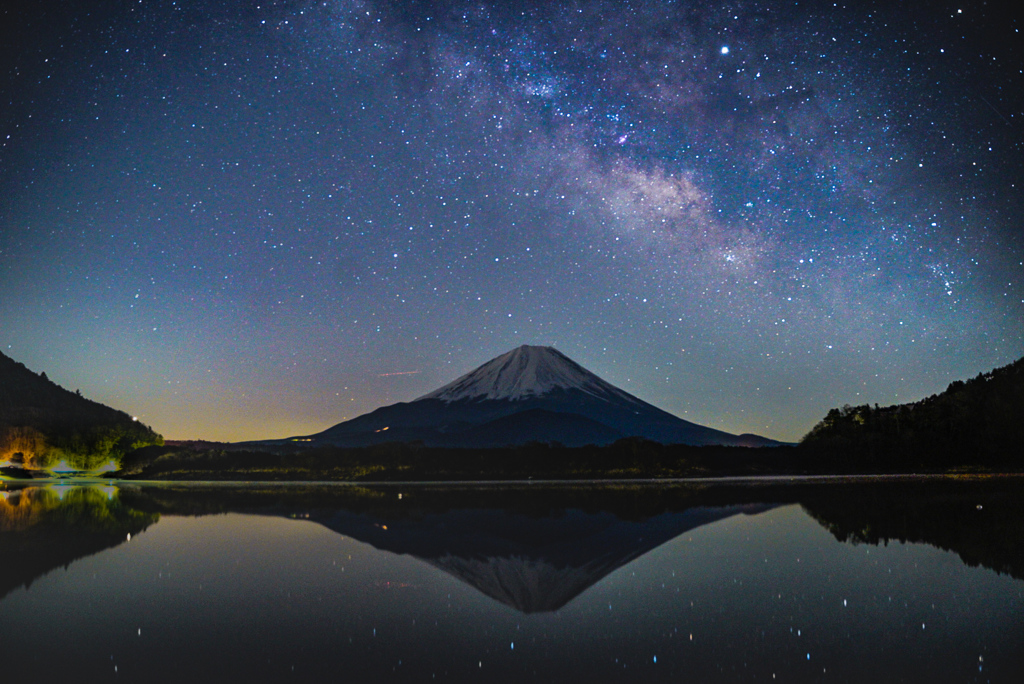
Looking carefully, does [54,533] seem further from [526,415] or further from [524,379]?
[524,379]

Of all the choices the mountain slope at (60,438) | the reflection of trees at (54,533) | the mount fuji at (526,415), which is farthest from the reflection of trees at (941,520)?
the mount fuji at (526,415)

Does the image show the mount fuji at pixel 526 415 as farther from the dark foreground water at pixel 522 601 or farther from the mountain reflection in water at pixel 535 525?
the dark foreground water at pixel 522 601

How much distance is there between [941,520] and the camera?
1880cm

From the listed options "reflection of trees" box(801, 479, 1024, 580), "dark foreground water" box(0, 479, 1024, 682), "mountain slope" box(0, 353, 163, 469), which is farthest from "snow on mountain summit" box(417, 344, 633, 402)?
"dark foreground water" box(0, 479, 1024, 682)

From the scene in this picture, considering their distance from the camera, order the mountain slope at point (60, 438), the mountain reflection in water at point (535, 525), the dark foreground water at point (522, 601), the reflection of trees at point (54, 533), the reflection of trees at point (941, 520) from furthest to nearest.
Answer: the mountain slope at point (60, 438), the reflection of trees at point (941, 520), the reflection of trees at point (54, 533), the mountain reflection in water at point (535, 525), the dark foreground water at point (522, 601)

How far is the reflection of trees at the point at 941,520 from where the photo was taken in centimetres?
1352

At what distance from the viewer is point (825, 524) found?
61.1 feet

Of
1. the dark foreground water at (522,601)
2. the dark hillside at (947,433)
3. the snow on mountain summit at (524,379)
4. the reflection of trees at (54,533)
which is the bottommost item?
the reflection of trees at (54,533)

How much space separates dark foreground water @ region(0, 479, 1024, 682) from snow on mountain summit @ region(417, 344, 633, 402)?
142072 millimetres

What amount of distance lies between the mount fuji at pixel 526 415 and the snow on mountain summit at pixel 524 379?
259 millimetres

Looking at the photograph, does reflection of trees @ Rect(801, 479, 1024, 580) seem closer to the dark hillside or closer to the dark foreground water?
the dark foreground water

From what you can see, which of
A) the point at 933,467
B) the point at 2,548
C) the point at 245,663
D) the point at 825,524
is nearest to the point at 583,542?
the point at 825,524

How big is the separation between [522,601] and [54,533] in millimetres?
14888

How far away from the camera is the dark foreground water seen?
6.86 meters
